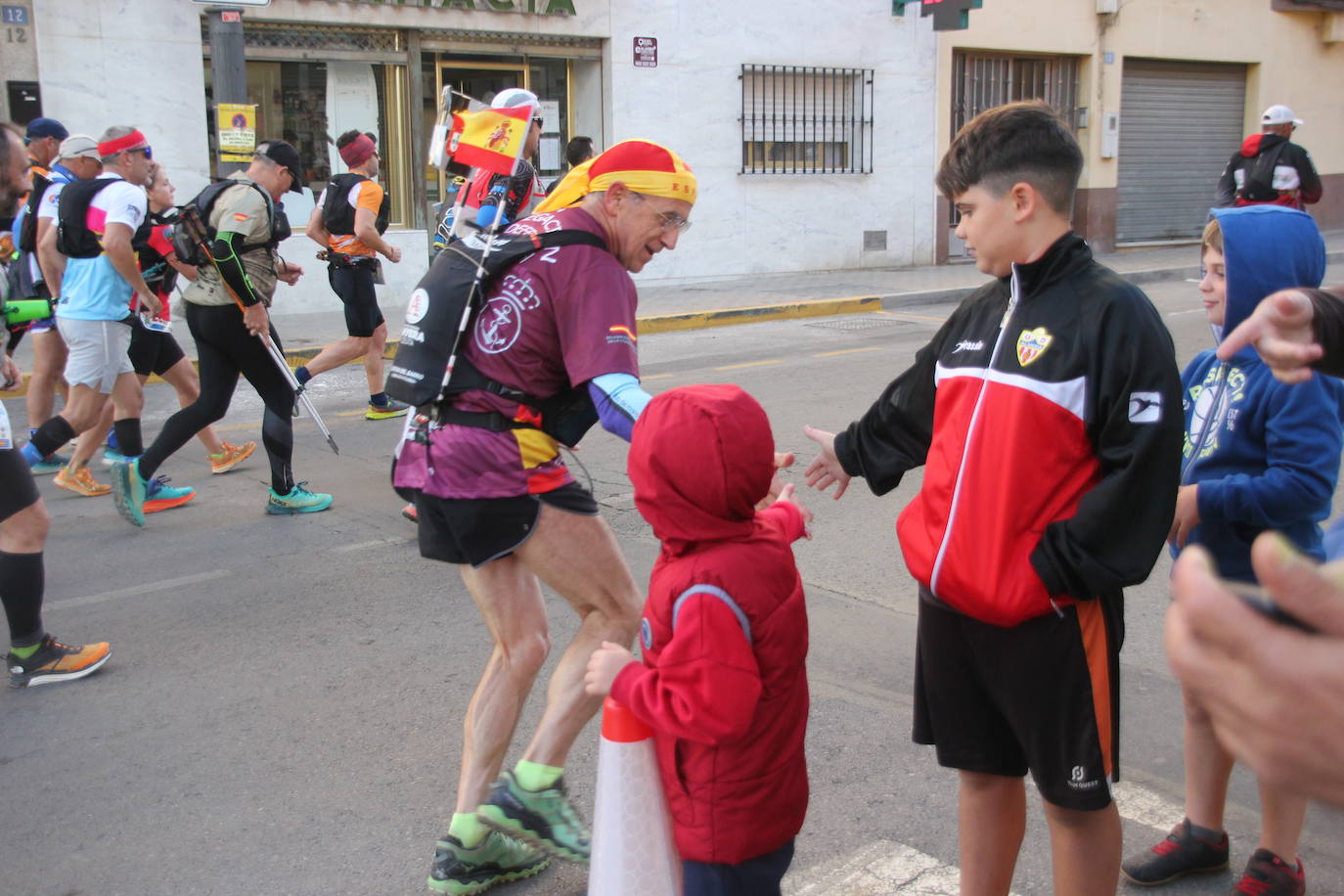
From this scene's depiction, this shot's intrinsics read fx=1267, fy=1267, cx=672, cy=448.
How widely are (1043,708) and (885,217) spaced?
17.0m

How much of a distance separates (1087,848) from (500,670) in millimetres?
1479

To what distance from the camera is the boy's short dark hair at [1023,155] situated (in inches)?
98.3

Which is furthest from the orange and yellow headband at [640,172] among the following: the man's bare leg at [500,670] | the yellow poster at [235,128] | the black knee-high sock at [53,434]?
the yellow poster at [235,128]

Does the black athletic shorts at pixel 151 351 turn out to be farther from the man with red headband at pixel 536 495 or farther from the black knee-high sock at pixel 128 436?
the man with red headband at pixel 536 495

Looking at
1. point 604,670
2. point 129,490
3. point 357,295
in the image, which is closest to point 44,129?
point 357,295

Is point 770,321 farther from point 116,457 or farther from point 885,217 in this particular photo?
point 116,457

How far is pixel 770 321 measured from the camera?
14.3 meters

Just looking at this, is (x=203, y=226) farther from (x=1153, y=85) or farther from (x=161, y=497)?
(x=1153, y=85)

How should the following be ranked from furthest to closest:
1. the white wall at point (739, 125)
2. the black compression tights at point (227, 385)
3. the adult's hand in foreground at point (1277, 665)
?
the white wall at point (739, 125) < the black compression tights at point (227, 385) < the adult's hand in foreground at point (1277, 665)

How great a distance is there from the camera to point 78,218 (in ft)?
22.4

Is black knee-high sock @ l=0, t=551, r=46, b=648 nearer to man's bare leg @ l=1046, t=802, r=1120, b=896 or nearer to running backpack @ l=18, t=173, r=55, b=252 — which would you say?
man's bare leg @ l=1046, t=802, r=1120, b=896

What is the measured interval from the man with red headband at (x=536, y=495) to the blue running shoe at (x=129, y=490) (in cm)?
388

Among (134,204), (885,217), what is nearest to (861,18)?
(885,217)

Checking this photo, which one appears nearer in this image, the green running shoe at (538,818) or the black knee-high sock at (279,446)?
the green running shoe at (538,818)
